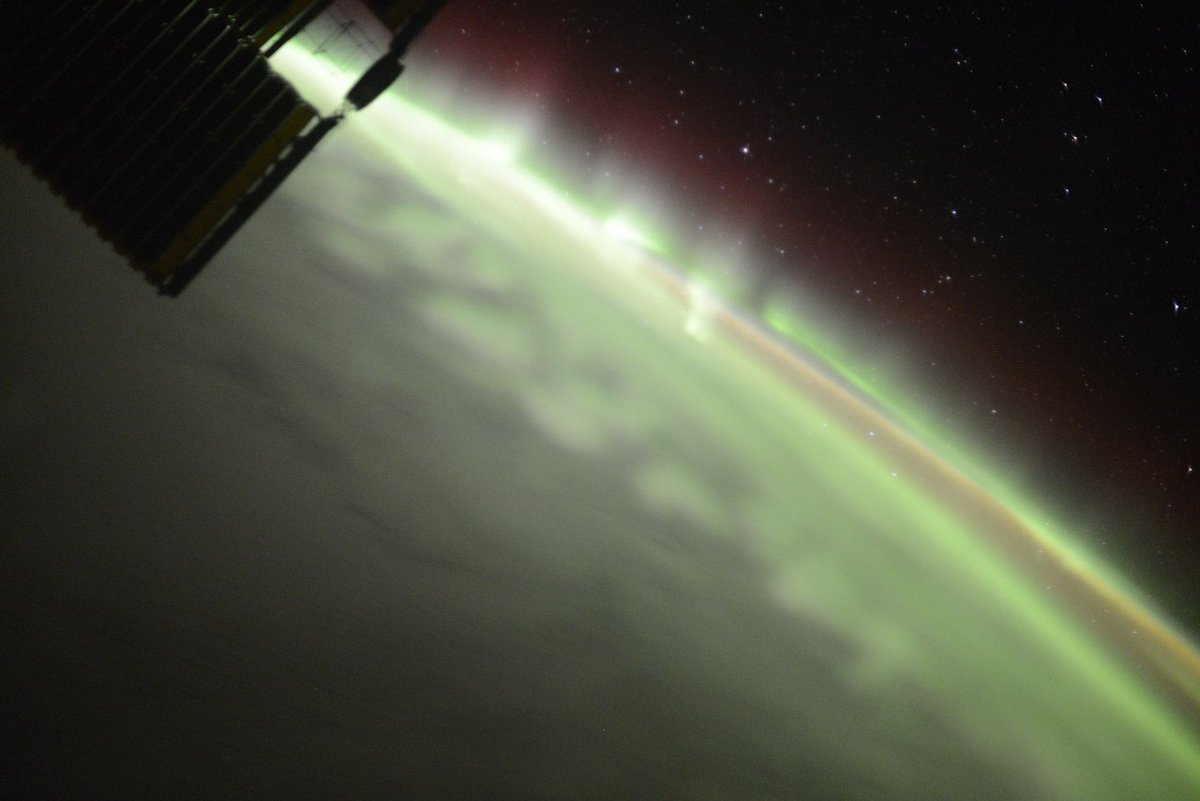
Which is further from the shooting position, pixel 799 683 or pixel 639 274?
pixel 639 274

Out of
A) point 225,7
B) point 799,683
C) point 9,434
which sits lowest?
point 9,434

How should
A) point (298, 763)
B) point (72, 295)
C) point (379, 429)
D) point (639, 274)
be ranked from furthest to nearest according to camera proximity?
point (639, 274) → point (379, 429) → point (72, 295) → point (298, 763)

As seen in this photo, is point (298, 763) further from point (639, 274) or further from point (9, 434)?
point (639, 274)

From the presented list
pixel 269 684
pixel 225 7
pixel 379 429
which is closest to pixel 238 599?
pixel 269 684

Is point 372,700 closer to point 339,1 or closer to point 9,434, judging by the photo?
point 9,434

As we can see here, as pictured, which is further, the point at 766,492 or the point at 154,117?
the point at 766,492

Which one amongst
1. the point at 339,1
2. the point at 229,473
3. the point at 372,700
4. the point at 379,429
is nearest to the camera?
the point at 372,700

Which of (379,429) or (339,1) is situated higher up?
(339,1)
